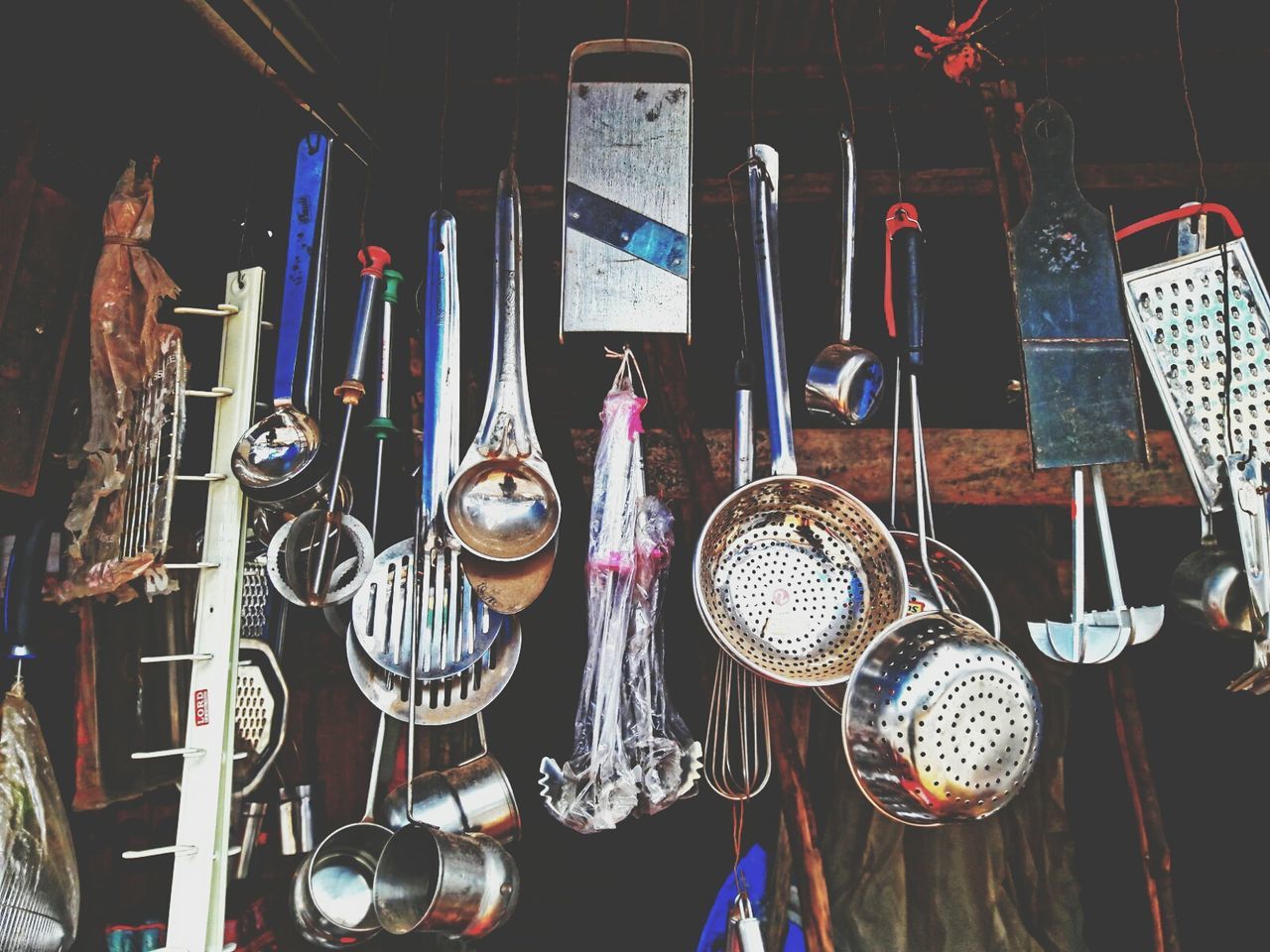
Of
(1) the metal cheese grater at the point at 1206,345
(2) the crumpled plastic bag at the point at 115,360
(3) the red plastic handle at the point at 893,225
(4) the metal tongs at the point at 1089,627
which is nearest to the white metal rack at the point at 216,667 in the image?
(2) the crumpled plastic bag at the point at 115,360

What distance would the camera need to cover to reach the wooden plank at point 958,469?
1.76 metres

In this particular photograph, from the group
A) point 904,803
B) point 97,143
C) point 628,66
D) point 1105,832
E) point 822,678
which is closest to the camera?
point 904,803

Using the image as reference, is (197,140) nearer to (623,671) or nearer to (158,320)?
(158,320)

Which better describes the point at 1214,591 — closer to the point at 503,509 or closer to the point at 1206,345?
the point at 1206,345

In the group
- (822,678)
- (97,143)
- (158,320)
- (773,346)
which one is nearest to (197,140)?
(97,143)

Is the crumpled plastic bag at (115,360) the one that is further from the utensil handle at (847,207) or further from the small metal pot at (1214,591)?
the small metal pot at (1214,591)

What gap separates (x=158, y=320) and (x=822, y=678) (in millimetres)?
1413

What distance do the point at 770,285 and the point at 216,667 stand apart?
112 centimetres

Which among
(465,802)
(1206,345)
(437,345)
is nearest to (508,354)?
(437,345)

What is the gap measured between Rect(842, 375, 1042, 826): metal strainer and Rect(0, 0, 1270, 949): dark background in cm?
54

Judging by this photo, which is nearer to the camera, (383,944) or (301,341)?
(301,341)

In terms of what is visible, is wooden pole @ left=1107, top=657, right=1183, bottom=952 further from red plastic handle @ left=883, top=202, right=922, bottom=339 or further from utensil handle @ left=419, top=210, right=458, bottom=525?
utensil handle @ left=419, top=210, right=458, bottom=525

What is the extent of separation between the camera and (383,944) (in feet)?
6.47

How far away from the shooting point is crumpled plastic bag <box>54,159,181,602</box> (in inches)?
61.6
